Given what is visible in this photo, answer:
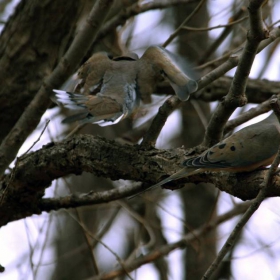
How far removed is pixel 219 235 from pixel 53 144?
2.79m

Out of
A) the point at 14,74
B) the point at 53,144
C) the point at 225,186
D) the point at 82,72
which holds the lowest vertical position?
the point at 225,186

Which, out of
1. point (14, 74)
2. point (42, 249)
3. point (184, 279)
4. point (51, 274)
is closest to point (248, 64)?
point (14, 74)

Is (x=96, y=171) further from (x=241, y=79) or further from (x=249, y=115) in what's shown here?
(x=249, y=115)

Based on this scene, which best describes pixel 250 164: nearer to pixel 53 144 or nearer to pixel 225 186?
pixel 225 186

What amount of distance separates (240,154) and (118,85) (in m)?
1.02

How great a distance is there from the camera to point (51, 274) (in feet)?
21.1

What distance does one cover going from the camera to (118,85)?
3.44 metres

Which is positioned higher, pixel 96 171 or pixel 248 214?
pixel 96 171

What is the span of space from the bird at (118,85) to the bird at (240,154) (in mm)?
425

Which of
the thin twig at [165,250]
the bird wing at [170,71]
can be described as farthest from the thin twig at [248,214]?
the thin twig at [165,250]

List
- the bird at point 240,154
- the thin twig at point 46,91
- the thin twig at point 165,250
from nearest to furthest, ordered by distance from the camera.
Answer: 1. the bird at point 240,154
2. the thin twig at point 46,91
3. the thin twig at point 165,250

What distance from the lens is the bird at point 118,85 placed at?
315 cm

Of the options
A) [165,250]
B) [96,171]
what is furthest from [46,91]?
[165,250]

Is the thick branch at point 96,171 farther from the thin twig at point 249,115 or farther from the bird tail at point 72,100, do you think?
the thin twig at point 249,115
